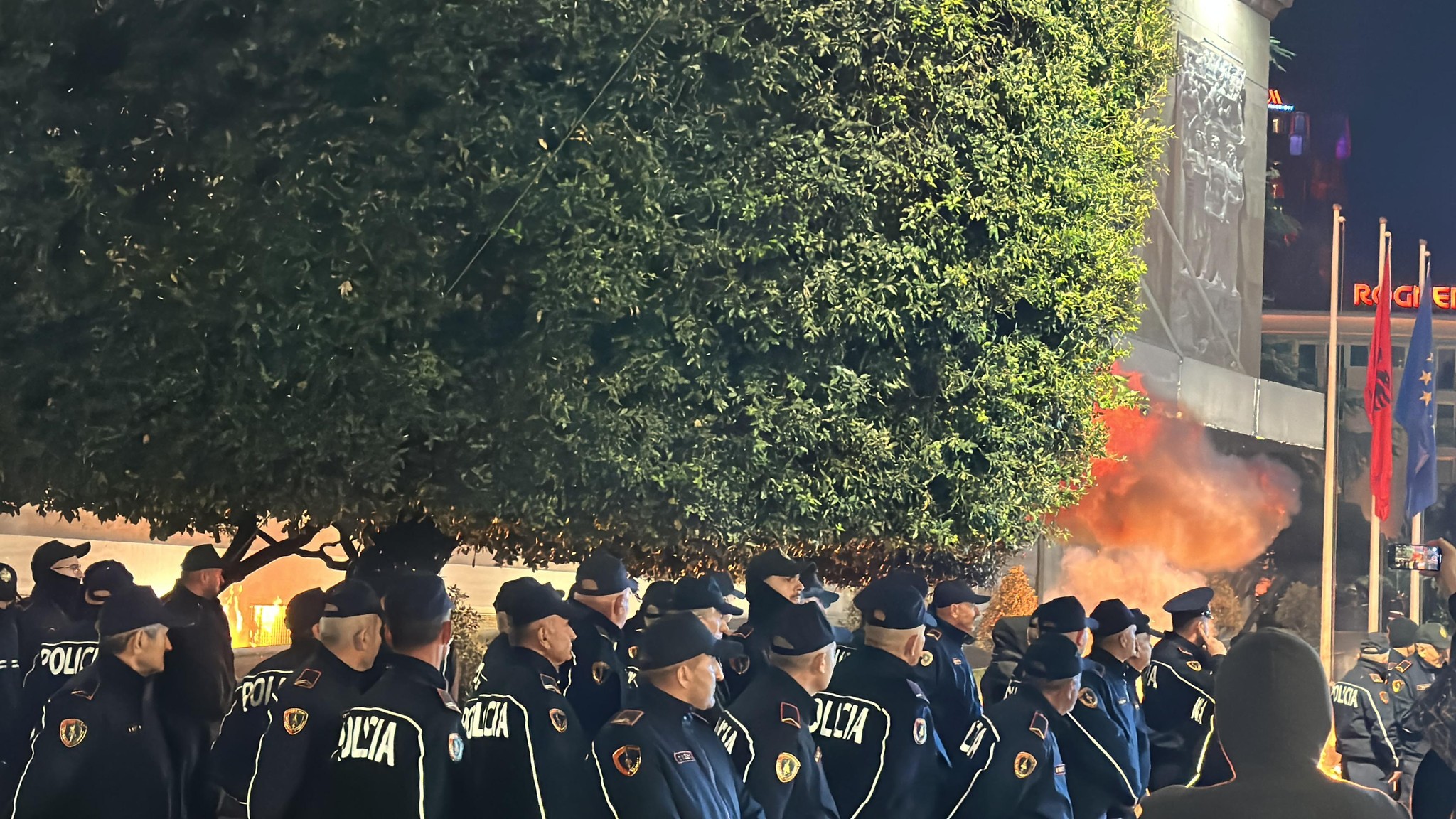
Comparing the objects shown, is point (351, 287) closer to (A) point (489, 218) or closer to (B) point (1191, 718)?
(A) point (489, 218)

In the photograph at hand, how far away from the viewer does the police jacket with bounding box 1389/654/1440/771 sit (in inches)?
481

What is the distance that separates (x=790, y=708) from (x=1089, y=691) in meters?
2.40

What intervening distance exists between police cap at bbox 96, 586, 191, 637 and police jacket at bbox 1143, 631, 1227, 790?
6.23m

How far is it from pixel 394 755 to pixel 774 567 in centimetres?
436

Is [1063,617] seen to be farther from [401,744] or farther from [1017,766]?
[401,744]

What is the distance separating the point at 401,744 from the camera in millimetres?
6273

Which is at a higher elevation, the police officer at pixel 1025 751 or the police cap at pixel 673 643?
the police cap at pixel 673 643

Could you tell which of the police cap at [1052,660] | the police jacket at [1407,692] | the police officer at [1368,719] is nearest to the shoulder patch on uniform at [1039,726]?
the police cap at [1052,660]

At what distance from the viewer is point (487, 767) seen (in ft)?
23.0

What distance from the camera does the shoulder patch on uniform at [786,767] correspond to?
23.7ft

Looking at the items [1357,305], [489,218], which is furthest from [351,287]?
[1357,305]

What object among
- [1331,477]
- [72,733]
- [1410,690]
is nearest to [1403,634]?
[1410,690]

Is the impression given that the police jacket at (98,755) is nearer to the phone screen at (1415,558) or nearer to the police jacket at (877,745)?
the police jacket at (877,745)

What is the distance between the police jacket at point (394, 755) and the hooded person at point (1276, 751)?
11.0 feet
